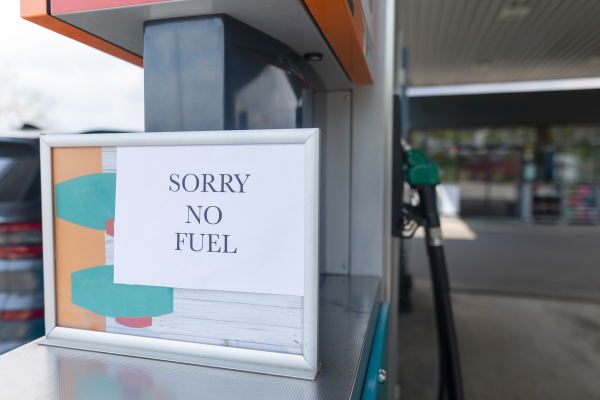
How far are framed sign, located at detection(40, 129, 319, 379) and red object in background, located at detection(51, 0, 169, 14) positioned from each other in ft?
0.87

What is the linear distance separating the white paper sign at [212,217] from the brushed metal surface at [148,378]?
177 millimetres

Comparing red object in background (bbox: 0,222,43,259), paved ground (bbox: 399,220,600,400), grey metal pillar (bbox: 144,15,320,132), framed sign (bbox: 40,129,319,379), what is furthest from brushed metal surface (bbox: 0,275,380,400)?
paved ground (bbox: 399,220,600,400)

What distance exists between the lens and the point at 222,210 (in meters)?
0.84

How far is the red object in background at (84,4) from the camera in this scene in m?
0.84

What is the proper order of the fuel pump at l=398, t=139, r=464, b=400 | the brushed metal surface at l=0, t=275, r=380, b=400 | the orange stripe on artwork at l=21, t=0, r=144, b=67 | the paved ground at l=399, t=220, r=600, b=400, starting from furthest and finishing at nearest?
1. the paved ground at l=399, t=220, r=600, b=400
2. the fuel pump at l=398, t=139, r=464, b=400
3. the orange stripe on artwork at l=21, t=0, r=144, b=67
4. the brushed metal surface at l=0, t=275, r=380, b=400

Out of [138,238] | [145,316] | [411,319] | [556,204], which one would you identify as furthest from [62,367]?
[556,204]

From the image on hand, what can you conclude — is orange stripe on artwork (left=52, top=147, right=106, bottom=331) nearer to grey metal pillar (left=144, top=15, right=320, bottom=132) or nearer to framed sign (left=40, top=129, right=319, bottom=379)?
framed sign (left=40, top=129, right=319, bottom=379)

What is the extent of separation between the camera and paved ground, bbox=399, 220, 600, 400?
293 centimetres

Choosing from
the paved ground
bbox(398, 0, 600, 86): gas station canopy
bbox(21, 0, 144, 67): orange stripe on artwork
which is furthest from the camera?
bbox(398, 0, 600, 86): gas station canopy

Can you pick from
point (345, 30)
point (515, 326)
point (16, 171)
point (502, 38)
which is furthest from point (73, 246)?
point (502, 38)

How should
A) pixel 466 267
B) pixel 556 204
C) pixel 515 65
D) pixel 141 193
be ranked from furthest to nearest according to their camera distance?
pixel 556 204
pixel 466 267
pixel 515 65
pixel 141 193

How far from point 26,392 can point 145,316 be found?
0.25 m

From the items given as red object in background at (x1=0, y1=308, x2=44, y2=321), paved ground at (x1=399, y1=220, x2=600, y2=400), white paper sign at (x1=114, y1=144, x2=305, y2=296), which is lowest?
paved ground at (x1=399, y1=220, x2=600, y2=400)

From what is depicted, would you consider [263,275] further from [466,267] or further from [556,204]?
[556,204]
